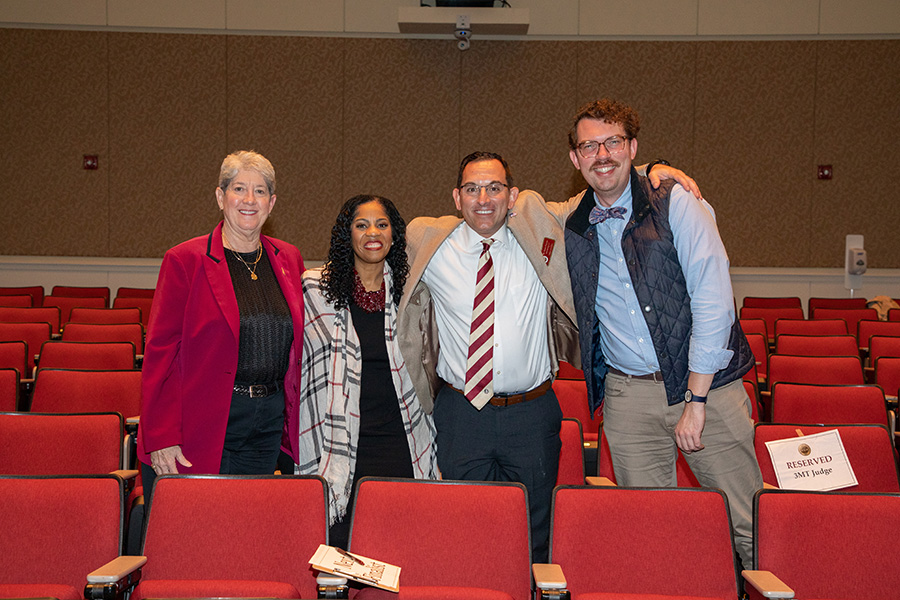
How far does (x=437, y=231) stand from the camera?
2.44 metres

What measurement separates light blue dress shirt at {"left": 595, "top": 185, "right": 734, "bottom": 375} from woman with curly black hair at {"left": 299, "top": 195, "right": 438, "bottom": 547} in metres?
0.71

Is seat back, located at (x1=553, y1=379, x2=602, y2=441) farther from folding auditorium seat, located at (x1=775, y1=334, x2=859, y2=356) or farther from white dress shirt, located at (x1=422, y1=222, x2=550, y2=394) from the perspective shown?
folding auditorium seat, located at (x1=775, y1=334, x2=859, y2=356)

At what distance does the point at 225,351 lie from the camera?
7.30 feet

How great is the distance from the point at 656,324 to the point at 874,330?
4.53 m

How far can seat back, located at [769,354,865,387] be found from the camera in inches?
164

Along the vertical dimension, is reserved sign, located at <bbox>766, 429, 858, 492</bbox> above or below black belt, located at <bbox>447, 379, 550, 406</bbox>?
below

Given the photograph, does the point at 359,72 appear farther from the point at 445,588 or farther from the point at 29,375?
the point at 445,588

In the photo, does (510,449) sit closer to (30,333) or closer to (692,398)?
(692,398)

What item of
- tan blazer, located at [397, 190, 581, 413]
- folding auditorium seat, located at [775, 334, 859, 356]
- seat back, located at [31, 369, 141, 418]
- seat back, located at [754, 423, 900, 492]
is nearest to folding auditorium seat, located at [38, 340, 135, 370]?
seat back, located at [31, 369, 141, 418]

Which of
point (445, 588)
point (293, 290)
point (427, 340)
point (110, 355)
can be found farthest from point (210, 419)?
point (110, 355)

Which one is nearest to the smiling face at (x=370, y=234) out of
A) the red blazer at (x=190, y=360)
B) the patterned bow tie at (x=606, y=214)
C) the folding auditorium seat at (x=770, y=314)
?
the red blazer at (x=190, y=360)

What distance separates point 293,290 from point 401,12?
734 cm

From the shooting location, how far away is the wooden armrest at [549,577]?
1.77 metres

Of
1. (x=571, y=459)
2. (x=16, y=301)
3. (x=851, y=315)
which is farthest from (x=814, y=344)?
(x=16, y=301)
